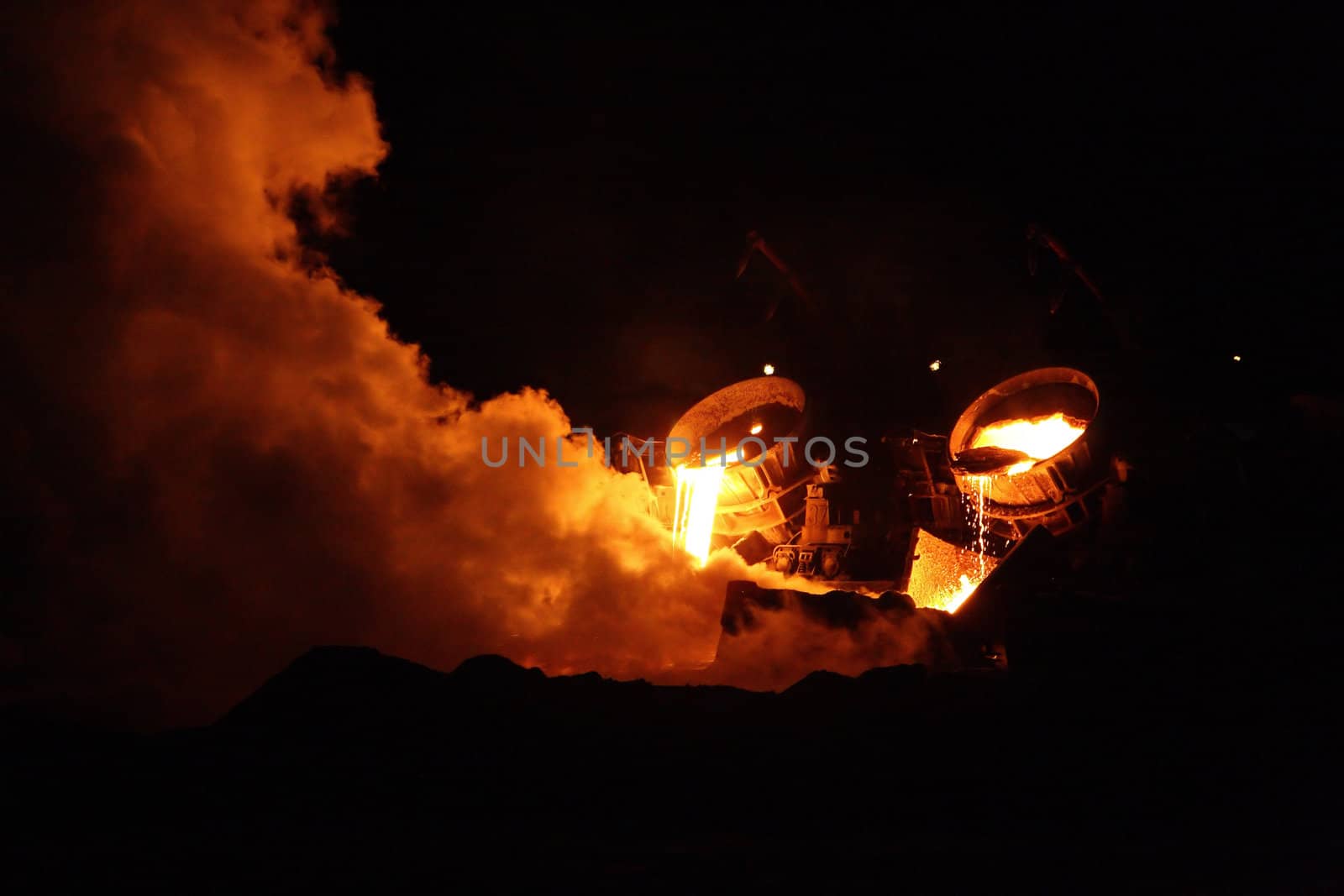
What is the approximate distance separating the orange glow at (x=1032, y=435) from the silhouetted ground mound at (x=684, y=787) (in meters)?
4.28

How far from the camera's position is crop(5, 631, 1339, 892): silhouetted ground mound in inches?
125

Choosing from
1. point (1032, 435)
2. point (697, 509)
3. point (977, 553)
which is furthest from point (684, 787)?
point (1032, 435)

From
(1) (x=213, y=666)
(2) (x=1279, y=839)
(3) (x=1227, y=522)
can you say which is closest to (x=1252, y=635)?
(2) (x=1279, y=839)

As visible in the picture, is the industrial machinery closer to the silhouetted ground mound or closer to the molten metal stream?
the molten metal stream

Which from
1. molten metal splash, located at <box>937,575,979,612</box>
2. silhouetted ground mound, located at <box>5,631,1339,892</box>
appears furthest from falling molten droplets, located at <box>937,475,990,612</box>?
silhouetted ground mound, located at <box>5,631,1339,892</box>

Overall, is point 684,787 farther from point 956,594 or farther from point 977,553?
point 977,553

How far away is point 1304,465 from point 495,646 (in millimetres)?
7812

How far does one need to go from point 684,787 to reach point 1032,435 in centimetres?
693

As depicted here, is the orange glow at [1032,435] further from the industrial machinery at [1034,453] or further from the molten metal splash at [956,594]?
the molten metal splash at [956,594]

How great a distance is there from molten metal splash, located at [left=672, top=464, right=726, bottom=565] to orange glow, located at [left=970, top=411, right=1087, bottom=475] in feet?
11.3

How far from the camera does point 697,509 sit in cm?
1049

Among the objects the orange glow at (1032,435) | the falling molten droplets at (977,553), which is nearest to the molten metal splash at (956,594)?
the falling molten droplets at (977,553)

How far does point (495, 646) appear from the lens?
7.15m

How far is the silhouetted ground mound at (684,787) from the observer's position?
3174mm
